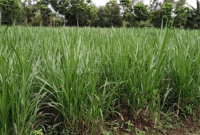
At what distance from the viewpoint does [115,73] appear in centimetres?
121

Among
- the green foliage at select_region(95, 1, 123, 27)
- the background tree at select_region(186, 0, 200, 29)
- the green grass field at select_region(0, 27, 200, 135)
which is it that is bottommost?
the green grass field at select_region(0, 27, 200, 135)

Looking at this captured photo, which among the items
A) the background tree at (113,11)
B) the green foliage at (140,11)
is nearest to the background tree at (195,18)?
the green foliage at (140,11)

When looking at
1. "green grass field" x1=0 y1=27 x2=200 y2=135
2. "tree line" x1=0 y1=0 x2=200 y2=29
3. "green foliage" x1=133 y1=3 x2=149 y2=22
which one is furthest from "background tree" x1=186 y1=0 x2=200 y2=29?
"green grass field" x1=0 y1=27 x2=200 y2=135

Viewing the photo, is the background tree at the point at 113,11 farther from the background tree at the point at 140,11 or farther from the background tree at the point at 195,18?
the background tree at the point at 195,18

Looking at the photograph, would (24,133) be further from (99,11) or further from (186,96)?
(99,11)

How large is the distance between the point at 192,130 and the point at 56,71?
1.09 meters

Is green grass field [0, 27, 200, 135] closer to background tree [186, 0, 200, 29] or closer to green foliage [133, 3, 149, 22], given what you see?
background tree [186, 0, 200, 29]

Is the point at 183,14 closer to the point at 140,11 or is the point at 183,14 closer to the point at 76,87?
the point at 140,11

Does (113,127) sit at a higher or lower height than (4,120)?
lower

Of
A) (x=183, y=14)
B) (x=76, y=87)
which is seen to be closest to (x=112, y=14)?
(x=183, y=14)

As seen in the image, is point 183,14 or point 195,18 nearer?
point 195,18

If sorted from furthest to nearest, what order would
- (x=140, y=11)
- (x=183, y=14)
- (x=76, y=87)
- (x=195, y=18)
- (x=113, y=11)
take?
(x=113, y=11), (x=140, y=11), (x=183, y=14), (x=195, y=18), (x=76, y=87)

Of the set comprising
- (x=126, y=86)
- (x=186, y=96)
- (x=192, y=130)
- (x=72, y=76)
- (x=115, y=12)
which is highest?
(x=115, y=12)

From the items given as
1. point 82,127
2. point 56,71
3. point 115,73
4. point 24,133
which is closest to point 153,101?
point 115,73
